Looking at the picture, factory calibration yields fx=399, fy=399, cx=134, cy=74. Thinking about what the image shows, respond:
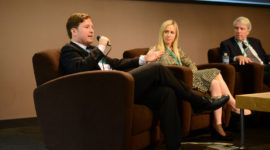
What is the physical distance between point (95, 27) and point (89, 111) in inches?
91.1

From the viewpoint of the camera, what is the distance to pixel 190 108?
3.09 m

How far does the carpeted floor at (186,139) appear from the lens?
10.1 ft

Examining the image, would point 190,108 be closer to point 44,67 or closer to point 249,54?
point 44,67

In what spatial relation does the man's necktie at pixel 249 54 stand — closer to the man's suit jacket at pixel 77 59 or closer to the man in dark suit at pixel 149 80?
the man in dark suit at pixel 149 80

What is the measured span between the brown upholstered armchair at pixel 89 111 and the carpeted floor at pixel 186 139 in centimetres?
73

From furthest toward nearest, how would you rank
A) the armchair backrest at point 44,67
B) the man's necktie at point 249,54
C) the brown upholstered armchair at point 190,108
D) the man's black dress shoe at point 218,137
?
the man's necktie at point 249,54
the man's black dress shoe at point 218,137
the brown upholstered armchair at point 190,108
the armchair backrest at point 44,67

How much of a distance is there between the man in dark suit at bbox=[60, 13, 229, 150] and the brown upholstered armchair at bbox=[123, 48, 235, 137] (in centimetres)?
19

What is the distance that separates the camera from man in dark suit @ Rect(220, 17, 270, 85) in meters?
4.18

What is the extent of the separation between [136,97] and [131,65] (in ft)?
1.87

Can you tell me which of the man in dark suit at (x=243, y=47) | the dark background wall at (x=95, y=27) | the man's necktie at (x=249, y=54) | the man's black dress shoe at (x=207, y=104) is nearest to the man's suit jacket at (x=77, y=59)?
the man's black dress shoe at (x=207, y=104)

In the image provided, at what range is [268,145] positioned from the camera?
311 cm

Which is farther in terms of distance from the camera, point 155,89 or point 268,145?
point 268,145

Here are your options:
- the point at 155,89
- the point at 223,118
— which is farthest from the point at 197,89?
the point at 155,89

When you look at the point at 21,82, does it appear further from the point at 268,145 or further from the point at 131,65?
the point at 268,145
